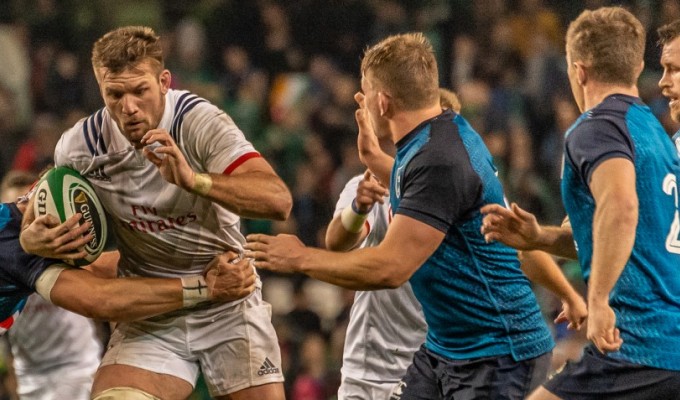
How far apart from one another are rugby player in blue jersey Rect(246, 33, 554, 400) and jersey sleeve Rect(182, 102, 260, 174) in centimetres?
64

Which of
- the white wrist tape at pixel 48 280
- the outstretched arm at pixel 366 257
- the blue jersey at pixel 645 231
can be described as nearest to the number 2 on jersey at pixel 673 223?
the blue jersey at pixel 645 231

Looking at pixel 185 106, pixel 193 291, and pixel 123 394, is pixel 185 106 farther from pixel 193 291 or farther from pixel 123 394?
pixel 123 394

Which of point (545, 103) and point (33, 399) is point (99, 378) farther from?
point (545, 103)

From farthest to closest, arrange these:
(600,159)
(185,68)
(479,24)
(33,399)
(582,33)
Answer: (185,68) → (479,24) → (33,399) → (582,33) → (600,159)

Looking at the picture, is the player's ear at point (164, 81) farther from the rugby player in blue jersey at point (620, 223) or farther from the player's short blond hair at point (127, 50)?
the rugby player in blue jersey at point (620, 223)

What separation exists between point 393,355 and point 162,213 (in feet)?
4.42

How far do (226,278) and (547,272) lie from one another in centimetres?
139

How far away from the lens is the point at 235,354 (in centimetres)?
507

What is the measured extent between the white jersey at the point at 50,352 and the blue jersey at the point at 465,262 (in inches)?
110

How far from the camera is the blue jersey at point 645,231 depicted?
3.72 metres

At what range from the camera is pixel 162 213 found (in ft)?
16.2

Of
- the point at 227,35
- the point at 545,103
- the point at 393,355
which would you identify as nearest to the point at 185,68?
the point at 227,35

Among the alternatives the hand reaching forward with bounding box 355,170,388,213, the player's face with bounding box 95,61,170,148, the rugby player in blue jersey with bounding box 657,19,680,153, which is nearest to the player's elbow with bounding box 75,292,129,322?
the player's face with bounding box 95,61,170,148

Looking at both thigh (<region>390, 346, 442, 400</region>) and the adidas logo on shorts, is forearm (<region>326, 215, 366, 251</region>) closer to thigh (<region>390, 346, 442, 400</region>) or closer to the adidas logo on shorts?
the adidas logo on shorts
